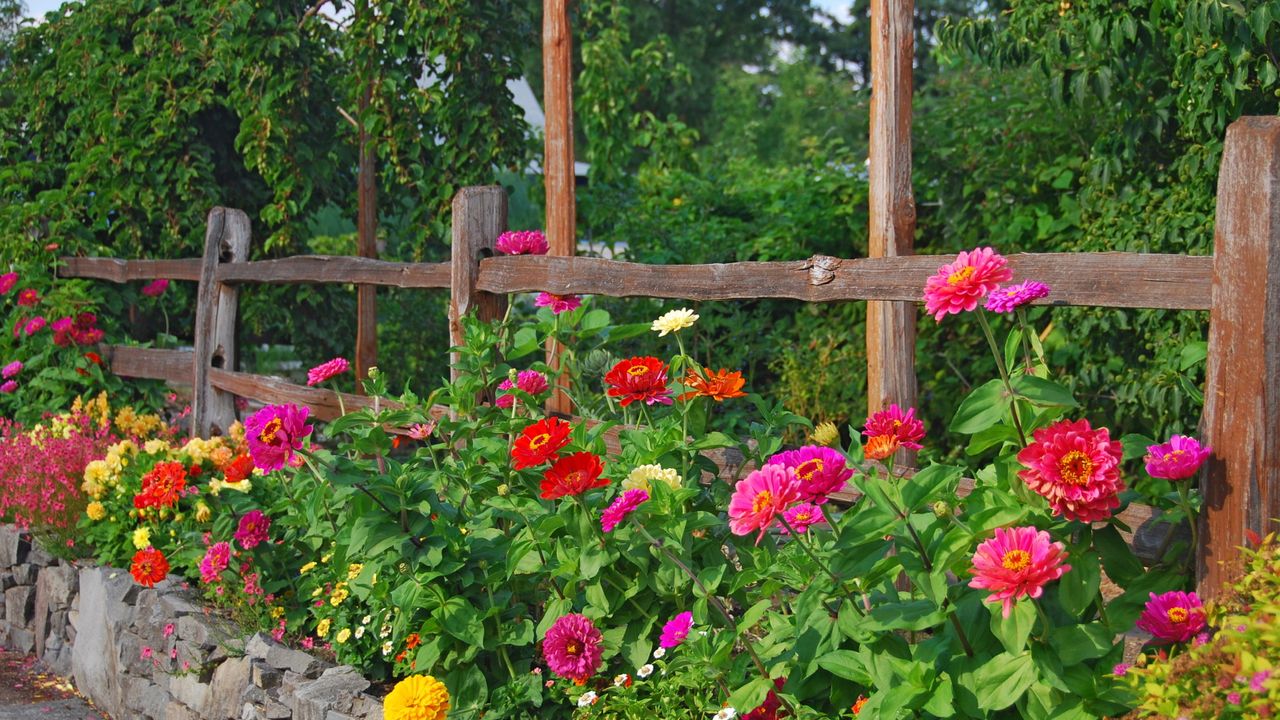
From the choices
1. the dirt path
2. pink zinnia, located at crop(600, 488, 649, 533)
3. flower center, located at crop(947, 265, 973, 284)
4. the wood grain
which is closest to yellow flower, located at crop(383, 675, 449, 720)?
pink zinnia, located at crop(600, 488, 649, 533)

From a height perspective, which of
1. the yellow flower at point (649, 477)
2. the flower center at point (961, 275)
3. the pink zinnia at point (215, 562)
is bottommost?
the pink zinnia at point (215, 562)

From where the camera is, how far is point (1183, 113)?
5199 mm

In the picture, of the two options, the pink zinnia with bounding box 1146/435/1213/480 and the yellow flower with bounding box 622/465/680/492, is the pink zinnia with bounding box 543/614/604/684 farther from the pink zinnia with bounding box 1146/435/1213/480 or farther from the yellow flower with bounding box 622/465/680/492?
the pink zinnia with bounding box 1146/435/1213/480

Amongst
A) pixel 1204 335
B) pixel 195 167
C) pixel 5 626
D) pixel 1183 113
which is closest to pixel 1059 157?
pixel 1183 113

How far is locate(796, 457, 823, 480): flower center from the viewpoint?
2545 mm

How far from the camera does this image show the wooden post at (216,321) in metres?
6.43

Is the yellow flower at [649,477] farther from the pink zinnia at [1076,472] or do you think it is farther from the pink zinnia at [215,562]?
the pink zinnia at [215,562]

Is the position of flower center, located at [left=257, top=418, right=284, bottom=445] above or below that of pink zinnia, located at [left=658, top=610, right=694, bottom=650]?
above

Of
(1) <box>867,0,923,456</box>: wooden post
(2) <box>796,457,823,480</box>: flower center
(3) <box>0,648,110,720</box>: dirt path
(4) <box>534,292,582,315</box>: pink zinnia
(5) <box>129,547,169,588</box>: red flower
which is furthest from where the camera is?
(3) <box>0,648,110,720</box>: dirt path

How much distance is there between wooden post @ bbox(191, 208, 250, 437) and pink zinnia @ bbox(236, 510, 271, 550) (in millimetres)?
2289

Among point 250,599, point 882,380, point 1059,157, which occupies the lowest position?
point 250,599

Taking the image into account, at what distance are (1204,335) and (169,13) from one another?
622 centimetres

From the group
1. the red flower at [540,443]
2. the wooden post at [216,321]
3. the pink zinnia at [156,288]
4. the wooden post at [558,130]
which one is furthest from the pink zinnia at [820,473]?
the pink zinnia at [156,288]

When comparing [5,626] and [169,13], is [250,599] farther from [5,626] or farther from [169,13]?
[169,13]
